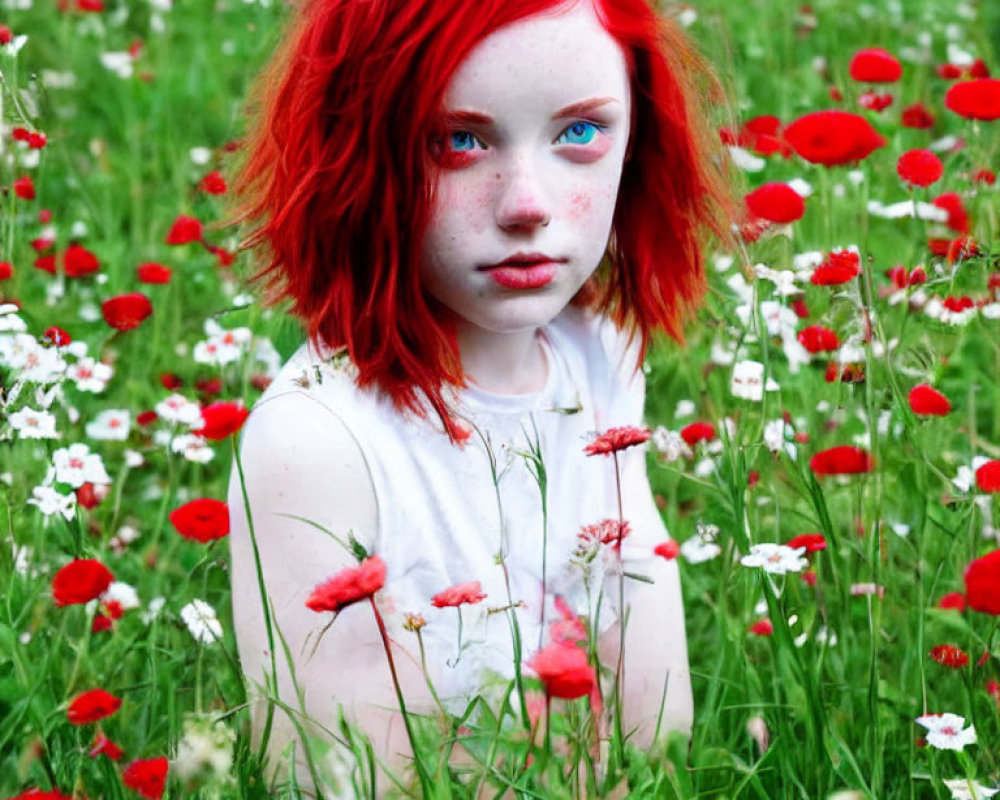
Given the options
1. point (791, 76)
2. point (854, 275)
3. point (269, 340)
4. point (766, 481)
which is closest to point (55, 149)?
point (269, 340)

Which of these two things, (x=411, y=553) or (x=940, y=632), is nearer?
(x=411, y=553)

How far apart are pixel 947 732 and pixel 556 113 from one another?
0.71 meters

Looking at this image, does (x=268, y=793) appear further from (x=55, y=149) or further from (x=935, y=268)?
(x=55, y=149)

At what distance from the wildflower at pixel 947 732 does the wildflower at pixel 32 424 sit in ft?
3.08

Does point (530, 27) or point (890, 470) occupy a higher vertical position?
point (530, 27)

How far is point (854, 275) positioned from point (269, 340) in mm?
1029

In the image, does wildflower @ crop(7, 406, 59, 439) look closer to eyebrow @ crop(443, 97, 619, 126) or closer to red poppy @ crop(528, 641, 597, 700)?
eyebrow @ crop(443, 97, 619, 126)

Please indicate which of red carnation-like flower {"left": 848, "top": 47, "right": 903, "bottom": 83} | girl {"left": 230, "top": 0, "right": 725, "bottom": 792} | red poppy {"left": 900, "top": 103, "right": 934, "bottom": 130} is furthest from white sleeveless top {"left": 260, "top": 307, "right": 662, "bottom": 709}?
red poppy {"left": 900, "top": 103, "right": 934, "bottom": 130}

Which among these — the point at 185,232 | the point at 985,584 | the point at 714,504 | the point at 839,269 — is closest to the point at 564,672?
the point at 985,584

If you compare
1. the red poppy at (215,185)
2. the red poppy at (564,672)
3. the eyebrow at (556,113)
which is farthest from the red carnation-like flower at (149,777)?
the red poppy at (215,185)

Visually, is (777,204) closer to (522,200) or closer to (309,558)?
(522,200)

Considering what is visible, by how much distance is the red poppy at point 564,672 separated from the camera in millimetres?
1148

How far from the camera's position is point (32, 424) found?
68.6 inches

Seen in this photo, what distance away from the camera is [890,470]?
181 centimetres
